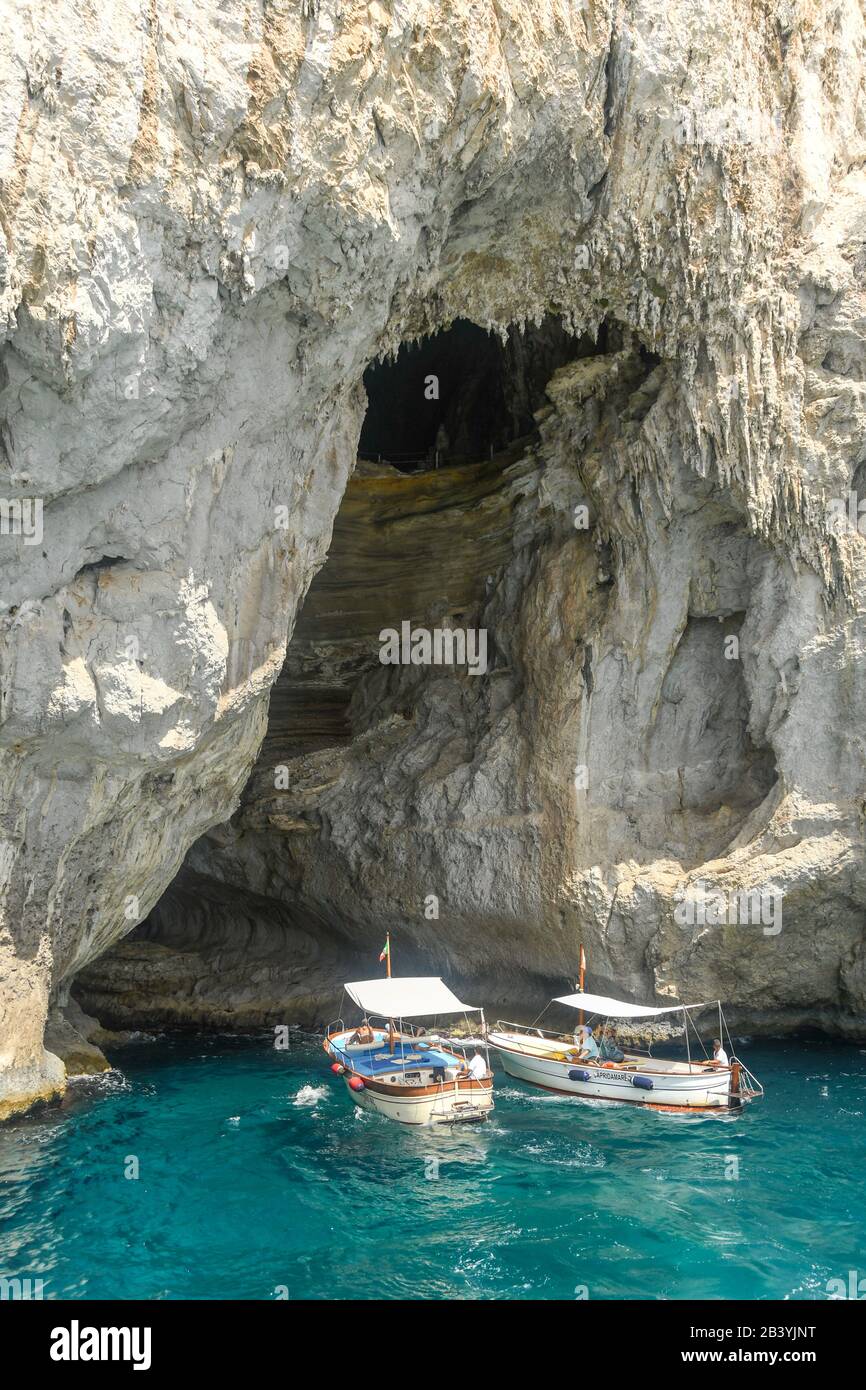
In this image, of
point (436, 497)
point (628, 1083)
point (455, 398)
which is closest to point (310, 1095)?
point (628, 1083)

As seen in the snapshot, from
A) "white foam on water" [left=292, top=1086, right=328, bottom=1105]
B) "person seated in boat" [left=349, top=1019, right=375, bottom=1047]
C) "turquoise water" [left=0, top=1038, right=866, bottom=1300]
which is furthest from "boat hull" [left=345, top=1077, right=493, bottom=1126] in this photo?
"person seated in boat" [left=349, top=1019, right=375, bottom=1047]

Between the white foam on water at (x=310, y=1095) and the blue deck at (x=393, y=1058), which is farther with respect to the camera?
the white foam on water at (x=310, y=1095)

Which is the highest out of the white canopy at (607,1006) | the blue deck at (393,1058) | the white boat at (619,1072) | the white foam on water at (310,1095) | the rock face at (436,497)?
the rock face at (436,497)

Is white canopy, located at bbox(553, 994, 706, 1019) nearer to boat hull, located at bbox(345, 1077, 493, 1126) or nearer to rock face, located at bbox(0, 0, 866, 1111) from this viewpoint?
rock face, located at bbox(0, 0, 866, 1111)

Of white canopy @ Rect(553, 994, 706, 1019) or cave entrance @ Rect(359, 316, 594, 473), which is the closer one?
white canopy @ Rect(553, 994, 706, 1019)

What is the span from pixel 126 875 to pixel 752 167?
18332 mm

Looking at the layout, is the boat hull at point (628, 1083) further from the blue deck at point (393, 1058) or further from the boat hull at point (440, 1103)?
the boat hull at point (440, 1103)

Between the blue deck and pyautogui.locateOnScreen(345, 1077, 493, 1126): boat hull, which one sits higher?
the blue deck

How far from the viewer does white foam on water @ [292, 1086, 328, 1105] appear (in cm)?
2234

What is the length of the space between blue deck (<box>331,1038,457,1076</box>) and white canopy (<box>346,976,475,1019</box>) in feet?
2.23

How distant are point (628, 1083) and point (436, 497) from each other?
1550 cm

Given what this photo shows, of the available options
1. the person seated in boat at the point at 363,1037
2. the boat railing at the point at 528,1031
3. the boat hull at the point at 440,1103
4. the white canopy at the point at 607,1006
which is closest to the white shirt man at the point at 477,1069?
the boat hull at the point at 440,1103

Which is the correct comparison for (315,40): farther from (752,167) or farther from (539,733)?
(539,733)

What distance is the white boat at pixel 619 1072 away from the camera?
21.6 meters
